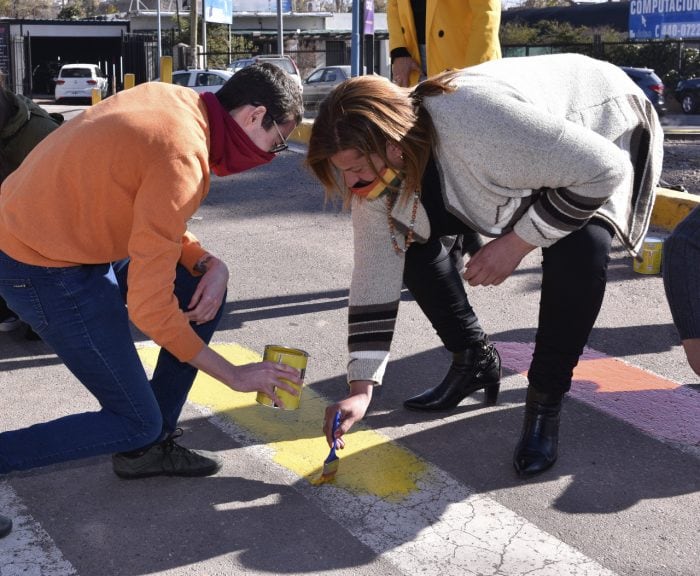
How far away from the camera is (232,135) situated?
295 cm

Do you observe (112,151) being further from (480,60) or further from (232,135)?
(480,60)

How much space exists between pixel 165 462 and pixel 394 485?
2.65 feet

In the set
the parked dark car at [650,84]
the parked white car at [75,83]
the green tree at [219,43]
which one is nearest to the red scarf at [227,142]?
the parked dark car at [650,84]

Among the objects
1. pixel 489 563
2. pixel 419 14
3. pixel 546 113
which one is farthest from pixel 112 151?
pixel 419 14

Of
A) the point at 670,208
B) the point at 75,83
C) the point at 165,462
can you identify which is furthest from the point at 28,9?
the point at 165,462

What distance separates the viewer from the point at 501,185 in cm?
318

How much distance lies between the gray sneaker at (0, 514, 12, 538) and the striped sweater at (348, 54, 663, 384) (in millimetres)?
1188

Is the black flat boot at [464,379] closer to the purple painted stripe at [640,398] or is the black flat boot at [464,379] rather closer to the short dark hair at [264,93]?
the purple painted stripe at [640,398]

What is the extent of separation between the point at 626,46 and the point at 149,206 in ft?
97.2

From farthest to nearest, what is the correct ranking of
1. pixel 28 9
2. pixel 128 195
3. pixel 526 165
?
pixel 28 9
pixel 526 165
pixel 128 195

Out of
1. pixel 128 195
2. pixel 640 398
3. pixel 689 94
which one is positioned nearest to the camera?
pixel 128 195

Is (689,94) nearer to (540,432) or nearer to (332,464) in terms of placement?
(540,432)

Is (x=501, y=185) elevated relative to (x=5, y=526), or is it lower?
elevated

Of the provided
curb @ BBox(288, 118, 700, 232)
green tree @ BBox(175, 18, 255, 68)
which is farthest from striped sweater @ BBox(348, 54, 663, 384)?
green tree @ BBox(175, 18, 255, 68)
